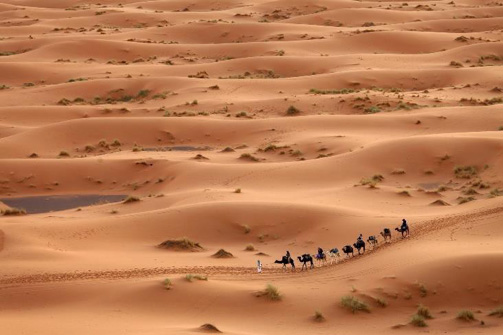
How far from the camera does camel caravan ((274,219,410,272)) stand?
17188 millimetres

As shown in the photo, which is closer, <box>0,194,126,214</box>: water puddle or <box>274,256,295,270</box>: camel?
<box>274,256,295,270</box>: camel

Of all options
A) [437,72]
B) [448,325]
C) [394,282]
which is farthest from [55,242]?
[437,72]

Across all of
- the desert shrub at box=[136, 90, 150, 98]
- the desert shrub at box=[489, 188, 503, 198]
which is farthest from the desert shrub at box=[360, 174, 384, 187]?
the desert shrub at box=[136, 90, 150, 98]

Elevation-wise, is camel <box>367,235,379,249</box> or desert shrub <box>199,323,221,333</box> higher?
camel <box>367,235,379,249</box>

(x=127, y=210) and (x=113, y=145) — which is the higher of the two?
(x=113, y=145)

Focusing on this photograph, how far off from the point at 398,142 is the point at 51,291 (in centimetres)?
1356

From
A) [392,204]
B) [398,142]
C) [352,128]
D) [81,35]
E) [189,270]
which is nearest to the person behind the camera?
[189,270]

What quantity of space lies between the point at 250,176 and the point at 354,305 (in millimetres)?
10819

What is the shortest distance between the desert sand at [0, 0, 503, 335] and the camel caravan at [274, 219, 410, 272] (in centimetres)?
22

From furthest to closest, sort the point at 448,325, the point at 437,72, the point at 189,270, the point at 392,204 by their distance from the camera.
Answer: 1. the point at 437,72
2. the point at 392,204
3. the point at 189,270
4. the point at 448,325

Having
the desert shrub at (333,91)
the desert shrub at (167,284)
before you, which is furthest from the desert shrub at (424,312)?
the desert shrub at (333,91)

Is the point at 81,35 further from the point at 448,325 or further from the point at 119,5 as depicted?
the point at 448,325

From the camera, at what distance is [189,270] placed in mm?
17125

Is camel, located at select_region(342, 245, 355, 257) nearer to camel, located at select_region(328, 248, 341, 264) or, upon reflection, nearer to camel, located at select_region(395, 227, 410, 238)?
camel, located at select_region(328, 248, 341, 264)
